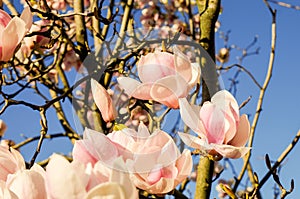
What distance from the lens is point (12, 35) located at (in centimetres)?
68

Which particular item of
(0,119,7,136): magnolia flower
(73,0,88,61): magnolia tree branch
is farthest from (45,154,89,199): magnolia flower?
(0,119,7,136): magnolia flower

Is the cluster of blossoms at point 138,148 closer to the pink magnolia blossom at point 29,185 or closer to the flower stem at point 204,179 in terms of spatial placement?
the pink magnolia blossom at point 29,185

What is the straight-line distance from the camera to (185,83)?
0.60m

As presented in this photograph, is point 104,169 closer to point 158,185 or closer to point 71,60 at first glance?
point 158,185

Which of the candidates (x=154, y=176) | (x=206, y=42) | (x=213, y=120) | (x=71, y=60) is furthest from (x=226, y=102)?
(x=71, y=60)

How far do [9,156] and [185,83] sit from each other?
0.24m

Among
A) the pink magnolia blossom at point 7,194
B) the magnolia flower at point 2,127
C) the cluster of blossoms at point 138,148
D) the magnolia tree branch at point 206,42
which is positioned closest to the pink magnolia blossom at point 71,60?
the magnolia flower at point 2,127

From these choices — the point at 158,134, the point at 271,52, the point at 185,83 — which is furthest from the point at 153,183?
the point at 271,52

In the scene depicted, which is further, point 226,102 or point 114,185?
point 226,102

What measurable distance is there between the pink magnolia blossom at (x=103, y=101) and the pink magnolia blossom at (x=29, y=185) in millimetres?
225

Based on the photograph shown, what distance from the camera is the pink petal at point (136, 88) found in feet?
1.93

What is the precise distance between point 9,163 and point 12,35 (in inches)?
10.3

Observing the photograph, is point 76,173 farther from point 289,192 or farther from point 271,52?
point 271,52

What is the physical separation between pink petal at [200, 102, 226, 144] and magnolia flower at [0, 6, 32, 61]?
30 cm
